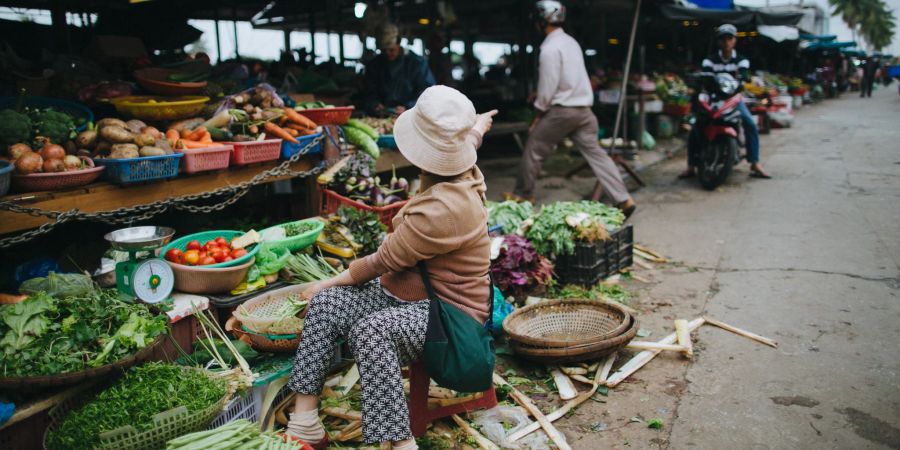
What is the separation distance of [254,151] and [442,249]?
259 centimetres

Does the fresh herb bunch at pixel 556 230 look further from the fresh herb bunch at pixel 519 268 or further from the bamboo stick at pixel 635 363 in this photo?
the bamboo stick at pixel 635 363

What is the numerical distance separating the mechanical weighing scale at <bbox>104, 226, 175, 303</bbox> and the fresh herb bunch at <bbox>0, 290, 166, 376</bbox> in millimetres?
262

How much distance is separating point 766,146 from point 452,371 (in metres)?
12.6

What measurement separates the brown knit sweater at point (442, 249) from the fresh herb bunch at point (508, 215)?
2.38 meters

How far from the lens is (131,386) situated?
2891 mm

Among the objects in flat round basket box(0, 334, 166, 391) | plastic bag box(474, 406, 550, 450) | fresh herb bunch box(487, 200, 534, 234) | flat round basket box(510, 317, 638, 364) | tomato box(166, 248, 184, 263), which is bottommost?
plastic bag box(474, 406, 550, 450)

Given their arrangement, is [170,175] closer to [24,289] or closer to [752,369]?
[24,289]

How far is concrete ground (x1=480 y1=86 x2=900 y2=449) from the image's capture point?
3400mm

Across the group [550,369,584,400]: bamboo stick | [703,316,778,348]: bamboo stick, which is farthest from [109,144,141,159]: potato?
[703,316,778,348]: bamboo stick

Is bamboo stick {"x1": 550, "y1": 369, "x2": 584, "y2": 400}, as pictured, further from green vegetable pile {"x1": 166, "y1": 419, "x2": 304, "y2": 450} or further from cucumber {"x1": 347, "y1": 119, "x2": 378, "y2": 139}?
cucumber {"x1": 347, "y1": 119, "x2": 378, "y2": 139}

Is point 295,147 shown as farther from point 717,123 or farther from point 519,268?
point 717,123

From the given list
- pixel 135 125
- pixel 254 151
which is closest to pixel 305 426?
pixel 254 151

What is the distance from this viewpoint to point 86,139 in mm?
4293

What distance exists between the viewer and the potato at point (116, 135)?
4238 mm
